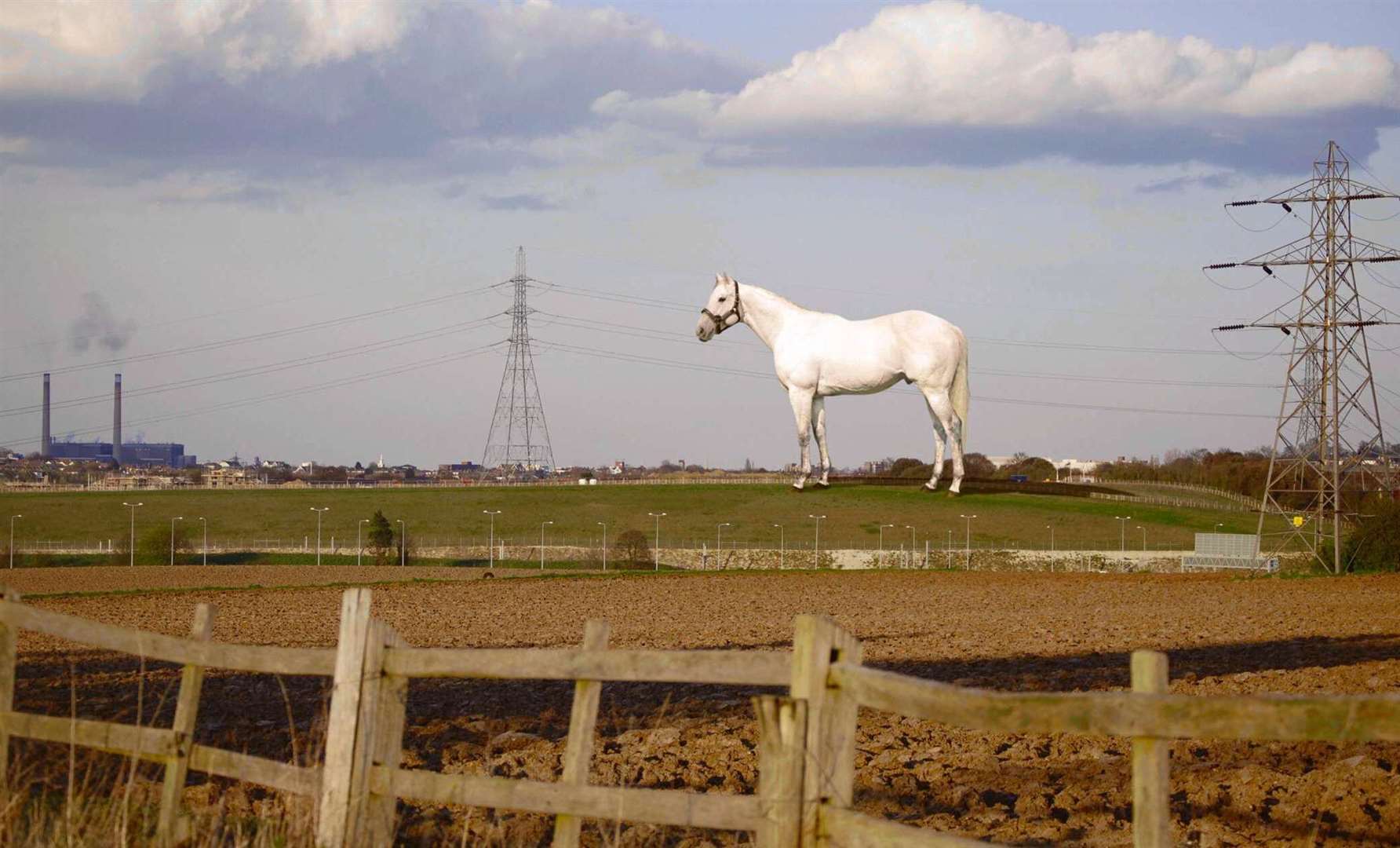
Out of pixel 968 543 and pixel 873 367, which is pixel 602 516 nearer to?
pixel 968 543

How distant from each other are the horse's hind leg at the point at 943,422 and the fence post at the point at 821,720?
9.82m

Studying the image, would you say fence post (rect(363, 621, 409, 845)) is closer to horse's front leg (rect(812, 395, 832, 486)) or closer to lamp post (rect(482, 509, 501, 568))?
horse's front leg (rect(812, 395, 832, 486))

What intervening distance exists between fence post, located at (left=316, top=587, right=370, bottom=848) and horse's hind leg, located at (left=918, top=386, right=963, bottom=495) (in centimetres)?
903

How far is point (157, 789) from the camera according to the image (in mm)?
11266

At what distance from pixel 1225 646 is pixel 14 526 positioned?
9482cm

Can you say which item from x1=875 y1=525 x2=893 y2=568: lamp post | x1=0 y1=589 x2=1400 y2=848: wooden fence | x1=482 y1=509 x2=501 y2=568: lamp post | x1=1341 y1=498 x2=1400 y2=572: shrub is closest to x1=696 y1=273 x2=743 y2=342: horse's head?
x1=0 y1=589 x2=1400 y2=848: wooden fence

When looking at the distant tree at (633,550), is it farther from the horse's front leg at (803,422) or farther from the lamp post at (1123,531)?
the horse's front leg at (803,422)

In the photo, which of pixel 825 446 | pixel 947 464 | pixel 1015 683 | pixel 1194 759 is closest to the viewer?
pixel 1194 759

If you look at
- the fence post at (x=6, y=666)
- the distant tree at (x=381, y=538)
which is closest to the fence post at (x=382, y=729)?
the fence post at (x=6, y=666)

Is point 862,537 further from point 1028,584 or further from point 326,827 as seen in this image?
point 326,827

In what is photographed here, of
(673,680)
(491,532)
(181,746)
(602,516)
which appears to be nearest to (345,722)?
(181,746)

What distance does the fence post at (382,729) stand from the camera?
8.09 meters

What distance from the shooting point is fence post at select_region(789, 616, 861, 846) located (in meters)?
6.27

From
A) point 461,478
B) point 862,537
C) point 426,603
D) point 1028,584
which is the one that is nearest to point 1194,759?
point 426,603
